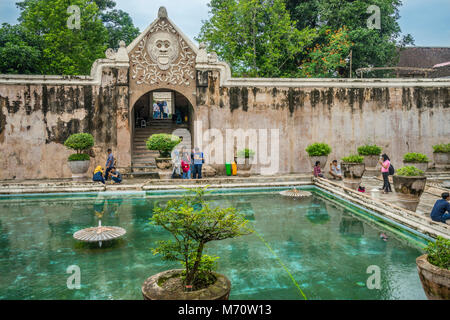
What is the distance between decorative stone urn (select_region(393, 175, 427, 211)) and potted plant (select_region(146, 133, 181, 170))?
21.5ft

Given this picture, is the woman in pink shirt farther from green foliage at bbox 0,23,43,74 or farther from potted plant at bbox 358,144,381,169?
green foliage at bbox 0,23,43,74

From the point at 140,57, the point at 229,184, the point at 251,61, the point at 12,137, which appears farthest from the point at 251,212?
the point at 251,61

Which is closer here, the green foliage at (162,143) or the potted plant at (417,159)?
the potted plant at (417,159)

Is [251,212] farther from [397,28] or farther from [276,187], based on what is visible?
[397,28]

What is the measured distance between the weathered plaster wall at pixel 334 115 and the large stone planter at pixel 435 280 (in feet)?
34.2

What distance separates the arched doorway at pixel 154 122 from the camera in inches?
540

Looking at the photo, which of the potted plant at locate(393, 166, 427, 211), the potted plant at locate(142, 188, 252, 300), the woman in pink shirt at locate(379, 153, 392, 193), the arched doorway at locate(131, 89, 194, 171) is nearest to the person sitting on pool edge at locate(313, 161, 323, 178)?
the woman in pink shirt at locate(379, 153, 392, 193)

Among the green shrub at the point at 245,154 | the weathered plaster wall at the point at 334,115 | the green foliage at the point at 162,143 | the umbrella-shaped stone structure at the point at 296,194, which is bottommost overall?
the umbrella-shaped stone structure at the point at 296,194

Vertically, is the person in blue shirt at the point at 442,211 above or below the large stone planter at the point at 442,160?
below

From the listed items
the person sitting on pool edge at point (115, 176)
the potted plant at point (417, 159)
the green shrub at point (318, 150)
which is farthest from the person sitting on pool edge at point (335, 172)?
the person sitting on pool edge at point (115, 176)

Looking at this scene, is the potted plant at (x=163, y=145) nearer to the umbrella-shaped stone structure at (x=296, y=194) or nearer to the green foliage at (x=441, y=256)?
the umbrella-shaped stone structure at (x=296, y=194)

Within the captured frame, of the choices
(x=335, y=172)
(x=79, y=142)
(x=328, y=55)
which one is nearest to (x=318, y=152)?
(x=335, y=172)

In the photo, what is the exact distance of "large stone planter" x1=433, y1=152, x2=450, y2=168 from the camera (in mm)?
12570
